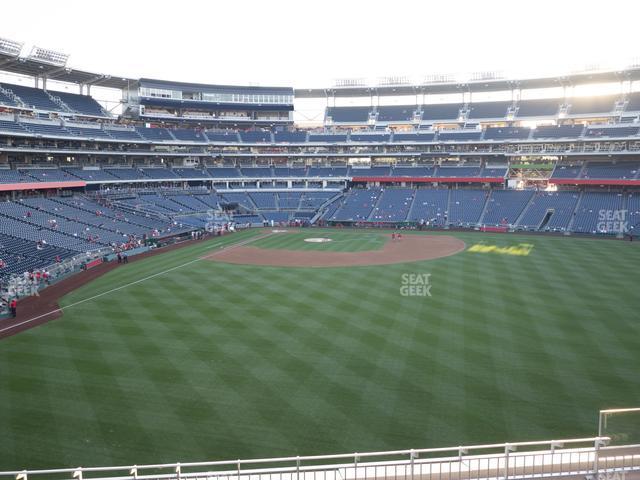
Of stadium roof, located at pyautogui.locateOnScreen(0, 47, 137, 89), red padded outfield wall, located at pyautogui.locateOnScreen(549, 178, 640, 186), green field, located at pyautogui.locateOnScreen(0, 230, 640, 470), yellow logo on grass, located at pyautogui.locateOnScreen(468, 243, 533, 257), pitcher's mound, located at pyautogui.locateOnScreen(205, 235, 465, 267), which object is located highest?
stadium roof, located at pyautogui.locateOnScreen(0, 47, 137, 89)

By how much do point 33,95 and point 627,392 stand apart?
73.0m

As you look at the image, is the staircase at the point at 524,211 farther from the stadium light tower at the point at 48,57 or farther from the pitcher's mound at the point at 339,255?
the stadium light tower at the point at 48,57

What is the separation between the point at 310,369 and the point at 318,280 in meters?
15.5

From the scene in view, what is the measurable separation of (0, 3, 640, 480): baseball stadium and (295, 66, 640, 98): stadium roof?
678 millimetres

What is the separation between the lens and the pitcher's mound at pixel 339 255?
134ft

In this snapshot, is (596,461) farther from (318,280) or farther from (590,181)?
(590,181)

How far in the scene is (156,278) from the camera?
1378 inches

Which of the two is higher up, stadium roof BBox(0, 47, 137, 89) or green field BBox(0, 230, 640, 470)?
stadium roof BBox(0, 47, 137, 89)

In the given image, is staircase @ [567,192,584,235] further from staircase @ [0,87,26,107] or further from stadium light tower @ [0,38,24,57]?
staircase @ [0,87,26,107]

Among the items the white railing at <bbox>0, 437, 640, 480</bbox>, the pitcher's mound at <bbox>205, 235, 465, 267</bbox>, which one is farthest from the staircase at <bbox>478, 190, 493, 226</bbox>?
the white railing at <bbox>0, 437, 640, 480</bbox>

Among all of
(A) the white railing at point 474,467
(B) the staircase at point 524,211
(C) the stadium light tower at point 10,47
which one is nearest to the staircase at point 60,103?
(C) the stadium light tower at point 10,47

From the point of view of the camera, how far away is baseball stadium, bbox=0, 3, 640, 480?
529 inches

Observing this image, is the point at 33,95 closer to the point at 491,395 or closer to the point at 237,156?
the point at 237,156

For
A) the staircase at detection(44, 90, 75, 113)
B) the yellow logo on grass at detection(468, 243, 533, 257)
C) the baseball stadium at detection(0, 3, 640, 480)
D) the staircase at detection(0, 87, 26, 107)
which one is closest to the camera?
the baseball stadium at detection(0, 3, 640, 480)
